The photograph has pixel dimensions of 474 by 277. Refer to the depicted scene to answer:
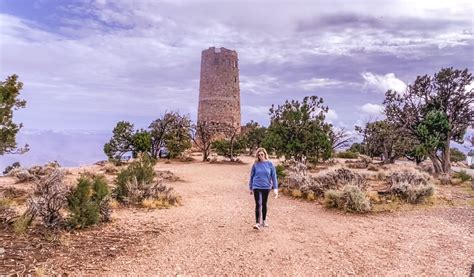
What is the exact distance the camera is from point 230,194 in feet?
46.2

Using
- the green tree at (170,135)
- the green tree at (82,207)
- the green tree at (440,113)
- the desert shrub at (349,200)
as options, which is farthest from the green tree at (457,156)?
the green tree at (82,207)

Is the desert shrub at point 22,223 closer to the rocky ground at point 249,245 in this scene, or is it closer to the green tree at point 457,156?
the rocky ground at point 249,245

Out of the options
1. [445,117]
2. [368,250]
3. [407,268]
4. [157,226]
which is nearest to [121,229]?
[157,226]

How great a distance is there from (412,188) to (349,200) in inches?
117

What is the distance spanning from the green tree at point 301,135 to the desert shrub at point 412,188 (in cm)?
921

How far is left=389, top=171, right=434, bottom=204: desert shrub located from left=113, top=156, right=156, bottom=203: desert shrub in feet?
29.1

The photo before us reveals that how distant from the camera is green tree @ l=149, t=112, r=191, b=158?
103 feet

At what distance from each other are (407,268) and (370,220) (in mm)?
3616

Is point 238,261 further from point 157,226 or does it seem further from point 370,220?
point 370,220

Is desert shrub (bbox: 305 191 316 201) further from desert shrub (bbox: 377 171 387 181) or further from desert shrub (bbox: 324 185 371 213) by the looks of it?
desert shrub (bbox: 377 171 387 181)

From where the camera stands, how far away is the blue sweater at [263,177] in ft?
27.7

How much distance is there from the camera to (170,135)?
31.9 meters

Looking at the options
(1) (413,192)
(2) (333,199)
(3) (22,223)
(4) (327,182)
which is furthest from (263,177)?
(1) (413,192)

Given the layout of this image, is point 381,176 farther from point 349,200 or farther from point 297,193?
point 349,200
